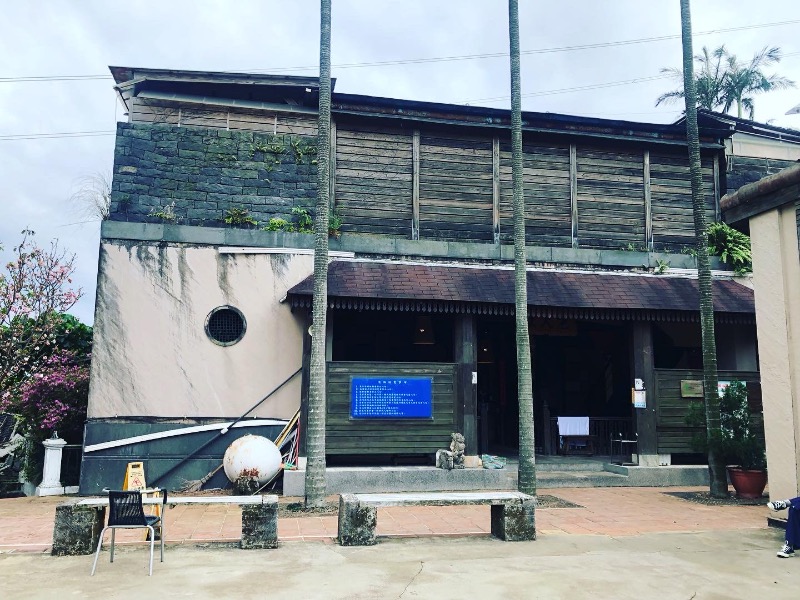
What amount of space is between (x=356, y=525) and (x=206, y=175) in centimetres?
861

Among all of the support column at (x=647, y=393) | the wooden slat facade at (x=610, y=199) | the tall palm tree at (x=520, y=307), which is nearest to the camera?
the tall palm tree at (x=520, y=307)

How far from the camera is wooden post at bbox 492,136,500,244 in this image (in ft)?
46.9

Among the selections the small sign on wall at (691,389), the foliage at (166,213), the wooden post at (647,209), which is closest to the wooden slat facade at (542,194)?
the wooden post at (647,209)

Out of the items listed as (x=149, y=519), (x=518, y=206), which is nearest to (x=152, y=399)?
(x=149, y=519)

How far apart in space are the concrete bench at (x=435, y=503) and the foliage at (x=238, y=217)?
7.10m

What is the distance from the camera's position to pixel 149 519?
6.61 meters

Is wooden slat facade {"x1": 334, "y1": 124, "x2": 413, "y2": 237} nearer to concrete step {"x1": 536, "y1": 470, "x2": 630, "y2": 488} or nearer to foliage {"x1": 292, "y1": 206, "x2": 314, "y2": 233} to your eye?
foliage {"x1": 292, "y1": 206, "x2": 314, "y2": 233}

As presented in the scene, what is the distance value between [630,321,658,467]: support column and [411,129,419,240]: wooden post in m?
5.15

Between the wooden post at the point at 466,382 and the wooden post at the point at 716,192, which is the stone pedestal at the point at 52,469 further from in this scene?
the wooden post at the point at 716,192

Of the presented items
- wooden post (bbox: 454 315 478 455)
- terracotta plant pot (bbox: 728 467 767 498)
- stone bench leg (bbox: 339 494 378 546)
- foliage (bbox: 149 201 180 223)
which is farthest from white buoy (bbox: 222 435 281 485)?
terracotta plant pot (bbox: 728 467 767 498)

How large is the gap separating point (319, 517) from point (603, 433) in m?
7.42

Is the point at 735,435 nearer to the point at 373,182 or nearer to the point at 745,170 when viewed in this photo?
the point at 745,170

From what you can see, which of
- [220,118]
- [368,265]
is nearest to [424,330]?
[368,265]

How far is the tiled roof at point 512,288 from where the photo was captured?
12250mm
